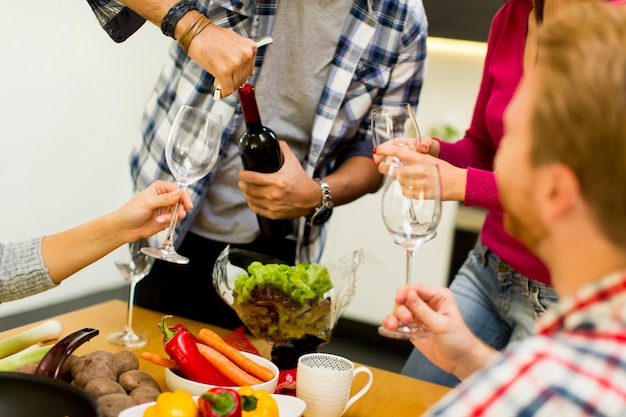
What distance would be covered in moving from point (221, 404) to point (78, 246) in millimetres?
710

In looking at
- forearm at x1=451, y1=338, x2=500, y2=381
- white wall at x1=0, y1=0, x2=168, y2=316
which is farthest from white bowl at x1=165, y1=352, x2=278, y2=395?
white wall at x1=0, y1=0, x2=168, y2=316

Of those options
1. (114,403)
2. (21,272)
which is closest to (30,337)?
(21,272)

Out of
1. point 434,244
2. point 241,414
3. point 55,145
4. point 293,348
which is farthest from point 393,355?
point 241,414

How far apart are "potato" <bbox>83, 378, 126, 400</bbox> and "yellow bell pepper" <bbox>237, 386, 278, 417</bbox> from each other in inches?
9.2

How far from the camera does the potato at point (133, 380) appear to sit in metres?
1.41

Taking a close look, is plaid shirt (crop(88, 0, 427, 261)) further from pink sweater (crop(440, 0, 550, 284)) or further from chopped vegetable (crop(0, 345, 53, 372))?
chopped vegetable (crop(0, 345, 53, 372))

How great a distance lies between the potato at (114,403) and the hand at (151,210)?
506 mm

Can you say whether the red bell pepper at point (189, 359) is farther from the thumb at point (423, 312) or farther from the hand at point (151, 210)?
the thumb at point (423, 312)

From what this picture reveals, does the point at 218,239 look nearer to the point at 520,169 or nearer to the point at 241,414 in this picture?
the point at 241,414

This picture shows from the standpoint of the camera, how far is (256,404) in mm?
1282

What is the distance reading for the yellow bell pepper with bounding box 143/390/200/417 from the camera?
1.18 m

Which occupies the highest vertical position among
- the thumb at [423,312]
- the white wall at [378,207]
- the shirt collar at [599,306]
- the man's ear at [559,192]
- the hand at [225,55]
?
the hand at [225,55]

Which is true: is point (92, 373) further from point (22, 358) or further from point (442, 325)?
point (442, 325)

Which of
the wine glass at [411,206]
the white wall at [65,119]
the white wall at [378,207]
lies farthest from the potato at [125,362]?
the white wall at [378,207]
